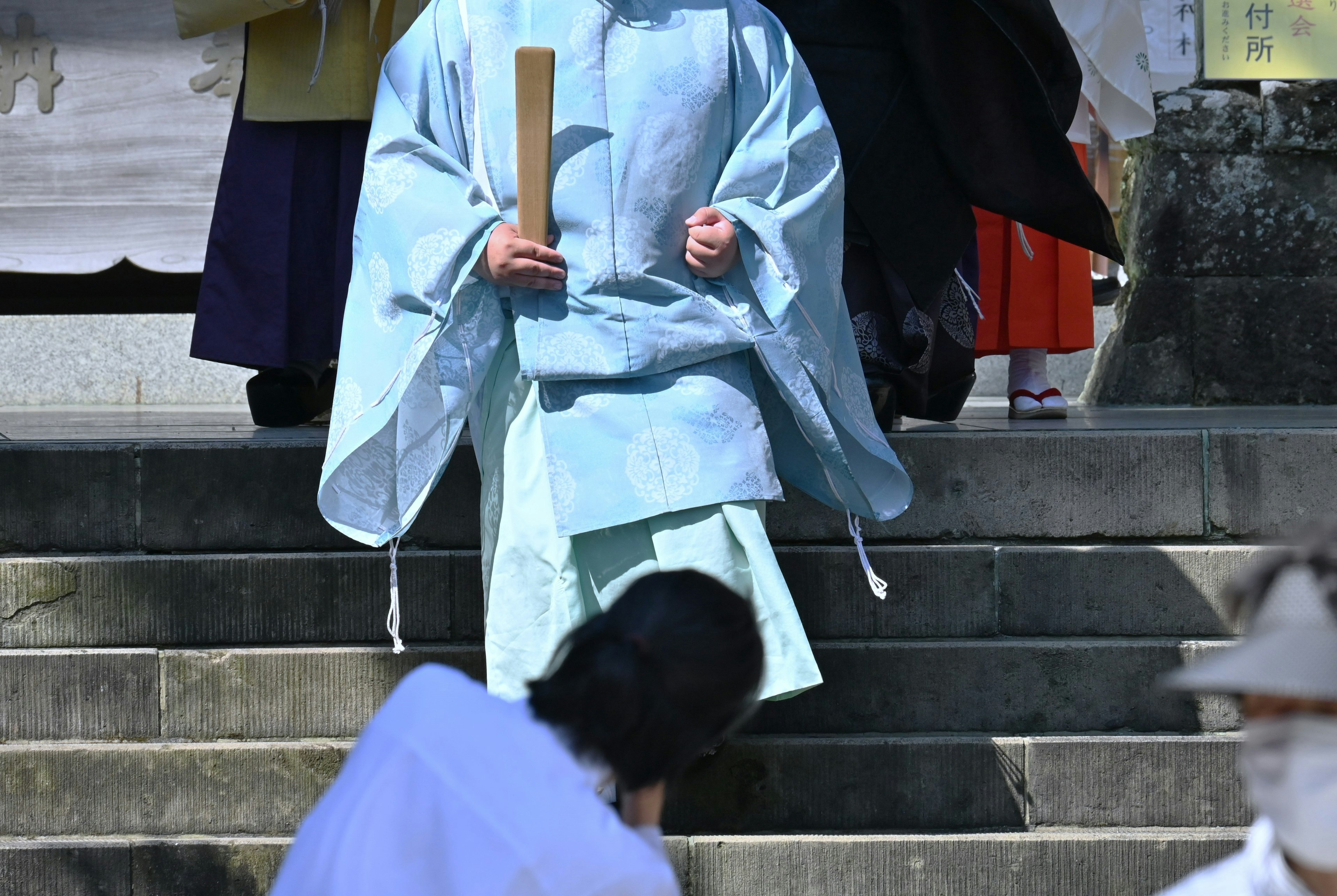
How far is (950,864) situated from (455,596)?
138 cm

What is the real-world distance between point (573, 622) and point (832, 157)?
3.95ft

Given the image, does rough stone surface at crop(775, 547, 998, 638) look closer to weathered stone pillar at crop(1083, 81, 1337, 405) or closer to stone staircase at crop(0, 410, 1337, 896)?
stone staircase at crop(0, 410, 1337, 896)

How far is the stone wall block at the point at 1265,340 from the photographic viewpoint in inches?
227

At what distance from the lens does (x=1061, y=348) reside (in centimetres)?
455

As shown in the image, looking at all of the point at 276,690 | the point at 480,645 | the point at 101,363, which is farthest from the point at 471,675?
the point at 101,363

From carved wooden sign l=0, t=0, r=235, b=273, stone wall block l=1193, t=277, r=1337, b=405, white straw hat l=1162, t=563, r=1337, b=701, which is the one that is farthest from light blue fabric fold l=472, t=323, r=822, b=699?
stone wall block l=1193, t=277, r=1337, b=405

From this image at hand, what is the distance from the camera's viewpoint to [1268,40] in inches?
231

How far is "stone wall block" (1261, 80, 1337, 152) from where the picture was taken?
587 centimetres

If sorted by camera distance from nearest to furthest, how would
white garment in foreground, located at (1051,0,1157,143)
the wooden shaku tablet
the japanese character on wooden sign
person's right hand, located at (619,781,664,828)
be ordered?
person's right hand, located at (619,781,664,828)
the wooden shaku tablet
white garment in foreground, located at (1051,0,1157,143)
the japanese character on wooden sign

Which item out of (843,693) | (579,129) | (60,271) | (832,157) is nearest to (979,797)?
(843,693)

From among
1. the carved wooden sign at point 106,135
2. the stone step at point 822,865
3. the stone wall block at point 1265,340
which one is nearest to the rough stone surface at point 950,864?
the stone step at point 822,865

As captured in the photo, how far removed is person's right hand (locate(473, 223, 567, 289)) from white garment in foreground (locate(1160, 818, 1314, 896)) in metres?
1.62

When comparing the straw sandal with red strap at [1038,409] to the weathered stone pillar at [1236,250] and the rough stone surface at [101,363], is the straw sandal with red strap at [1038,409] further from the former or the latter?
the rough stone surface at [101,363]

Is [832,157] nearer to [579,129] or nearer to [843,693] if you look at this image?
[579,129]
